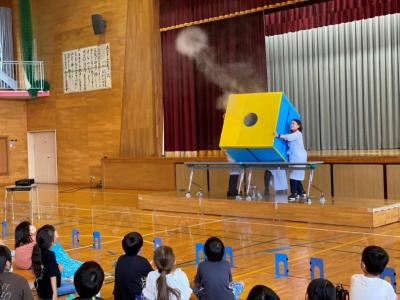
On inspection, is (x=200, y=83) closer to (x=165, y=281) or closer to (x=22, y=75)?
(x=22, y=75)

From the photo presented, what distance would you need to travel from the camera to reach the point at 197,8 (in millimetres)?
14500

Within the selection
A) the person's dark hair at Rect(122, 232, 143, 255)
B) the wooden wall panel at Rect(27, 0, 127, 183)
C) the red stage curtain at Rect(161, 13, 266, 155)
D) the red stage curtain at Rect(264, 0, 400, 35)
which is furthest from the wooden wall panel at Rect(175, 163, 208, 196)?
the person's dark hair at Rect(122, 232, 143, 255)

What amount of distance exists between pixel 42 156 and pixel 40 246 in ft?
50.2

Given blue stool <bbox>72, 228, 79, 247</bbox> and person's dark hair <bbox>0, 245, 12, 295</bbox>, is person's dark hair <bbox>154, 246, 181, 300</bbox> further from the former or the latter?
blue stool <bbox>72, 228, 79, 247</bbox>

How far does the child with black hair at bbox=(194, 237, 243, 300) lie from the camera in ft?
13.7

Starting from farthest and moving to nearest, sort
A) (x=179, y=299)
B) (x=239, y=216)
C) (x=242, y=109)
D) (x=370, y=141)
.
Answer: (x=370, y=141) → (x=242, y=109) → (x=239, y=216) → (x=179, y=299)

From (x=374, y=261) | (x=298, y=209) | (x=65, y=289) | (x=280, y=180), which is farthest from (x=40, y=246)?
(x=280, y=180)

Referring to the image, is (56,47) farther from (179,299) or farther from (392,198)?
(179,299)

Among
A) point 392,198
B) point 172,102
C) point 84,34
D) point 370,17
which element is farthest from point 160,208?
point 84,34

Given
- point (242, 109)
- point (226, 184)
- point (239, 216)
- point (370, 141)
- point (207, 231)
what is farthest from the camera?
point (370, 141)

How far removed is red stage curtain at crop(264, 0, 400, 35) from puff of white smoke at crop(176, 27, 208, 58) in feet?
5.23

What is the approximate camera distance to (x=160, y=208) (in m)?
11.1

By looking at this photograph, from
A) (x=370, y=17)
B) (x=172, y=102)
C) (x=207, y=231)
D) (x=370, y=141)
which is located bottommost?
(x=207, y=231)

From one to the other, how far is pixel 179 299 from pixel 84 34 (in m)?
15.0
